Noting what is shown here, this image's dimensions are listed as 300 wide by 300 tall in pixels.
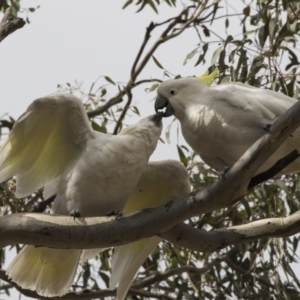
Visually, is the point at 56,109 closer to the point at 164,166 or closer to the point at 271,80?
the point at 164,166

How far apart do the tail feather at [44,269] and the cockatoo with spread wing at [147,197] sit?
19cm

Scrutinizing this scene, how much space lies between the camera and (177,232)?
2.89 metres

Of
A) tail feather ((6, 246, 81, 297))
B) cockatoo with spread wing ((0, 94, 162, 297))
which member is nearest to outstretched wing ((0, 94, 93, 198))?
cockatoo with spread wing ((0, 94, 162, 297))

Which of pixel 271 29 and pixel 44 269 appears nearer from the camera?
pixel 44 269

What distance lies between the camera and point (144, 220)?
8.93ft

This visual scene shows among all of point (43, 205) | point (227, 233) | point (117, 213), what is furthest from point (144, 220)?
point (43, 205)

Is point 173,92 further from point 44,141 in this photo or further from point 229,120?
point 44,141

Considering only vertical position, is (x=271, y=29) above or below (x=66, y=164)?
Result: above

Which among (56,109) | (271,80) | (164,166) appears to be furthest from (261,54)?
(56,109)

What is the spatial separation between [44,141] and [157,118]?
17.4 inches

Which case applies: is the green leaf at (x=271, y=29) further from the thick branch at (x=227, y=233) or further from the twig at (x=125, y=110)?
the thick branch at (x=227, y=233)

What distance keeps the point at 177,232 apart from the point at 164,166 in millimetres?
425

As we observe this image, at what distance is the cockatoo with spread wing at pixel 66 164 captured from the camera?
3.01 m

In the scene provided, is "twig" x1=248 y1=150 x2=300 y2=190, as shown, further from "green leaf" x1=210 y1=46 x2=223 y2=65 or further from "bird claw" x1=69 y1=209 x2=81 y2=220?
"green leaf" x1=210 y1=46 x2=223 y2=65
